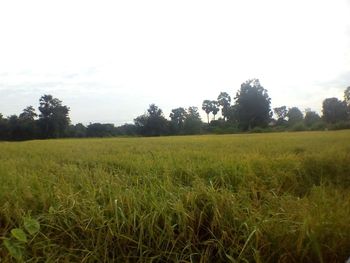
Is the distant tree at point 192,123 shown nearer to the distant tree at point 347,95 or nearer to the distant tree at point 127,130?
the distant tree at point 127,130

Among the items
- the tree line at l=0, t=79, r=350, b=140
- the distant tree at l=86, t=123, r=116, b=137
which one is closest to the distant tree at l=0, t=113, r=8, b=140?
the tree line at l=0, t=79, r=350, b=140

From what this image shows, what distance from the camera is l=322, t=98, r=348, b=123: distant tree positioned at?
40.4 meters

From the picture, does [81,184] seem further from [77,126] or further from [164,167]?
[77,126]

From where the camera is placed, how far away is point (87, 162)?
606cm

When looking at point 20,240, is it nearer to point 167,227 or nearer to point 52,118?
point 167,227

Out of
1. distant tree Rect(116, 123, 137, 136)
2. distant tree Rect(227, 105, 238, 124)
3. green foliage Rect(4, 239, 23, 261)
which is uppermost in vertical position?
distant tree Rect(227, 105, 238, 124)

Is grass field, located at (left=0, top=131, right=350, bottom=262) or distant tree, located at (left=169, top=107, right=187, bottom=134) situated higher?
distant tree, located at (left=169, top=107, right=187, bottom=134)

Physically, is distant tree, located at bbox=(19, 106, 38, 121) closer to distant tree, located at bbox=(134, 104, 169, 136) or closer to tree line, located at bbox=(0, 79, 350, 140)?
tree line, located at bbox=(0, 79, 350, 140)

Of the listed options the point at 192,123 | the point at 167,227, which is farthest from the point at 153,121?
the point at 167,227

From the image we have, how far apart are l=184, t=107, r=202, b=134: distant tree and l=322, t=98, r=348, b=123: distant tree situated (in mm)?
16473

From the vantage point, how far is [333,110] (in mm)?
41719

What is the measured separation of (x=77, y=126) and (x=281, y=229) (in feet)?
155

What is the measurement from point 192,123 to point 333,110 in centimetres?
1870

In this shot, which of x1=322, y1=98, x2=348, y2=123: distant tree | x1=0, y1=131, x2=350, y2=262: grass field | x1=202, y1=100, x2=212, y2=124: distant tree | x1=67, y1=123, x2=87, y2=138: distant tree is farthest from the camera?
x1=202, y1=100, x2=212, y2=124: distant tree
